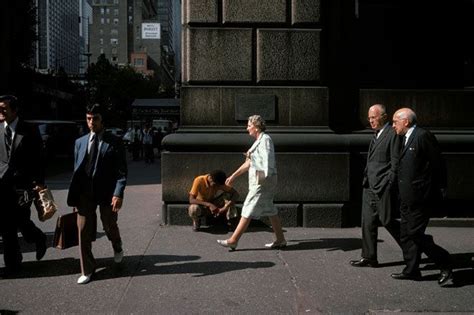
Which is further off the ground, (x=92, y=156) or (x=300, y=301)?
(x=92, y=156)

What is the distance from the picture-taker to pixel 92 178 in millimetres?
6000

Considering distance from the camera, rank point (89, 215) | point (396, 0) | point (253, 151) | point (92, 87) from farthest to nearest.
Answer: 1. point (92, 87)
2. point (396, 0)
3. point (253, 151)
4. point (89, 215)

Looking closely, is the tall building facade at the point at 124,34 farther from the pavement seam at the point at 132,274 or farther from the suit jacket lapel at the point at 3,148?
the suit jacket lapel at the point at 3,148

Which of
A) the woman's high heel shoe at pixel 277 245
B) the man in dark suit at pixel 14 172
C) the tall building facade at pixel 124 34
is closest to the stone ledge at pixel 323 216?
the woman's high heel shoe at pixel 277 245

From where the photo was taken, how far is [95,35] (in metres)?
176

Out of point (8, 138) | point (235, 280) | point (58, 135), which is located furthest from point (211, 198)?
point (58, 135)

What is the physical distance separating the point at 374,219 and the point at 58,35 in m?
135

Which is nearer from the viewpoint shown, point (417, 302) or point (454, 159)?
point (417, 302)

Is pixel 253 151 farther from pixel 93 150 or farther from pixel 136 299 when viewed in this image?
pixel 136 299

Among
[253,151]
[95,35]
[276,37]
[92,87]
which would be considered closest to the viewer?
[253,151]

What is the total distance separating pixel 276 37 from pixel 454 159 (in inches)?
136

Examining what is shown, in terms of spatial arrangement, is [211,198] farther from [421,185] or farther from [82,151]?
[421,185]

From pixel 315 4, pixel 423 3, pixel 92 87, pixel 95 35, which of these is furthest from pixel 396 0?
pixel 95 35

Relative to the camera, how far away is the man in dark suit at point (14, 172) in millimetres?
6184
